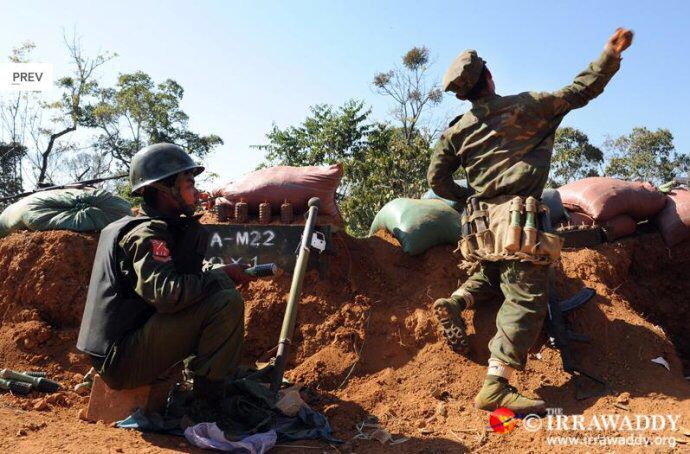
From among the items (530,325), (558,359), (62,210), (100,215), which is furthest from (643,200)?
(62,210)

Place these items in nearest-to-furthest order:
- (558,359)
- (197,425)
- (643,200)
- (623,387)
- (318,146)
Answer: (197,425), (623,387), (558,359), (643,200), (318,146)

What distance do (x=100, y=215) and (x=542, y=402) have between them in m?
3.79

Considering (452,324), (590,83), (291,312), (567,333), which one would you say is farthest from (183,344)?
(590,83)

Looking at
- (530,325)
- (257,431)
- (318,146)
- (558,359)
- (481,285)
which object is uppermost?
(318,146)

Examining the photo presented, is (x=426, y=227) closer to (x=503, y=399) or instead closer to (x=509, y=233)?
(x=509, y=233)

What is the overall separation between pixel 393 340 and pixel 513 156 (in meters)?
1.51

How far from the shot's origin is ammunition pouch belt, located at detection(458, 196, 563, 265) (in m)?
3.13

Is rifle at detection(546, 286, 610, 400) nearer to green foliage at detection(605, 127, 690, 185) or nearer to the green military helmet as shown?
the green military helmet

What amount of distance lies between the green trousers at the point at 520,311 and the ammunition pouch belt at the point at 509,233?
0.27ft

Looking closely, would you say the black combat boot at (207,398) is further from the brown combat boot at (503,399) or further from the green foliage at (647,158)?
the green foliage at (647,158)

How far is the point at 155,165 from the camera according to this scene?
3.02 metres

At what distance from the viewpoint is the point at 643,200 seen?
468cm

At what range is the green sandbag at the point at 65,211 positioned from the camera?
462 centimetres

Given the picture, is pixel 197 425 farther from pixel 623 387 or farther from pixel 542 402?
pixel 623 387
